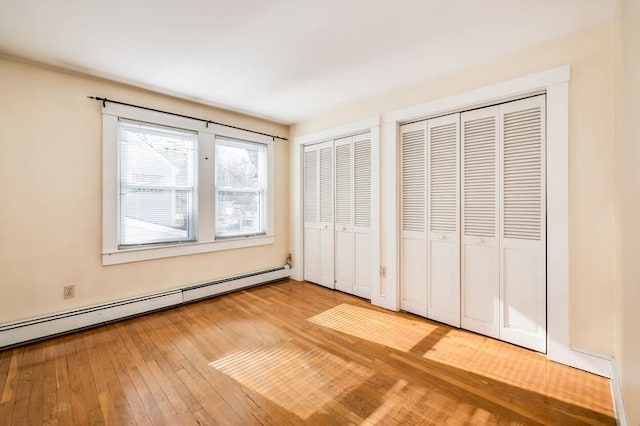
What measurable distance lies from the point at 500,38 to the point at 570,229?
1.56 meters

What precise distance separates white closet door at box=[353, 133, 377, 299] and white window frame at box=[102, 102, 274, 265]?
4.66 ft

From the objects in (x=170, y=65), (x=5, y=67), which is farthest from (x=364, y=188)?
(x=5, y=67)

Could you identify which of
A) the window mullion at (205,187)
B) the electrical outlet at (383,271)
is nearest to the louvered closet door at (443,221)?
the electrical outlet at (383,271)

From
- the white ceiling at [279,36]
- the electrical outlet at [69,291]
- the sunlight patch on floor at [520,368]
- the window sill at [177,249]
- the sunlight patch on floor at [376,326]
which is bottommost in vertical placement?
the sunlight patch on floor at [520,368]

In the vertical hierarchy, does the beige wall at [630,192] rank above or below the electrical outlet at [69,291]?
above

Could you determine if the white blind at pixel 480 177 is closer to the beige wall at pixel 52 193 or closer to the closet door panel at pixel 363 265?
the closet door panel at pixel 363 265

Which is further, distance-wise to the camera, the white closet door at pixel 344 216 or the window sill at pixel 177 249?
Answer: the white closet door at pixel 344 216

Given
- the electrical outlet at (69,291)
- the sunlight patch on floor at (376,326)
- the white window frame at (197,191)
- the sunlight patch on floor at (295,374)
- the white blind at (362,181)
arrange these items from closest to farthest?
1. the sunlight patch on floor at (295,374)
2. the sunlight patch on floor at (376,326)
3. the electrical outlet at (69,291)
4. the white window frame at (197,191)
5. the white blind at (362,181)

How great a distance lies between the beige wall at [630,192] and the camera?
1276 millimetres

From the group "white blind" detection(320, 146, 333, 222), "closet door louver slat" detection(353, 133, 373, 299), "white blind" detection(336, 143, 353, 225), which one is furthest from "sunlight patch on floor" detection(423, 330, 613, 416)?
"white blind" detection(320, 146, 333, 222)

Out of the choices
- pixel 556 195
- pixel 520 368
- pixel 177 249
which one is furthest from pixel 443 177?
pixel 177 249

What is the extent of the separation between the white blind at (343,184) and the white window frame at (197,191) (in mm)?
1105

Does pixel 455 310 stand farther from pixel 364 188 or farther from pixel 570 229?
pixel 364 188

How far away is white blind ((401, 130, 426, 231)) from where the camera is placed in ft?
10.5
